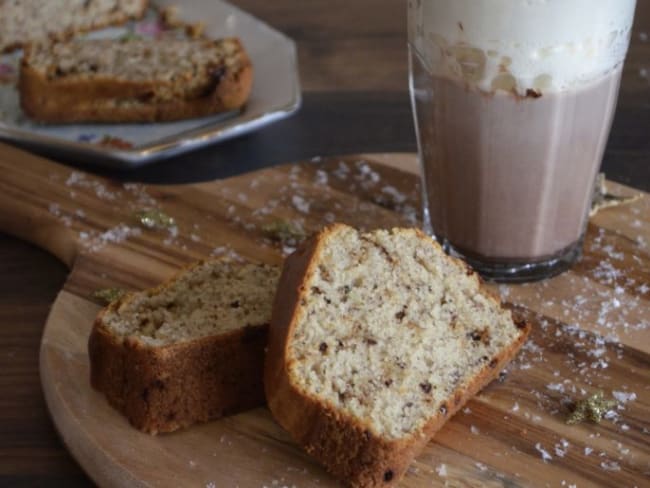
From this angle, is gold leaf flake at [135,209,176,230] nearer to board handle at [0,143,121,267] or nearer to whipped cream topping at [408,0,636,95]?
board handle at [0,143,121,267]

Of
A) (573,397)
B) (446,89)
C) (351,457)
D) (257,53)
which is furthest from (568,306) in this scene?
(257,53)

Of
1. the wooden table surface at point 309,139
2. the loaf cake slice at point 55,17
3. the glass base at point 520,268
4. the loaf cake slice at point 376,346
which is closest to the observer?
the loaf cake slice at point 376,346

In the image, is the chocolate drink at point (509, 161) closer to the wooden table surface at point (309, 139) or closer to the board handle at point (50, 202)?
the wooden table surface at point (309, 139)

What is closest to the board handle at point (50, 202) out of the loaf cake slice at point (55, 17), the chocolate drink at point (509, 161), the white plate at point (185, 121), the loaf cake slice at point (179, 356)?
the white plate at point (185, 121)

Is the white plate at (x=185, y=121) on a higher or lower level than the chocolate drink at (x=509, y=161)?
lower

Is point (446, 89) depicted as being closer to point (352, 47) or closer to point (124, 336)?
point (124, 336)

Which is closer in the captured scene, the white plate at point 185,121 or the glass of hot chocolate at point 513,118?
the glass of hot chocolate at point 513,118

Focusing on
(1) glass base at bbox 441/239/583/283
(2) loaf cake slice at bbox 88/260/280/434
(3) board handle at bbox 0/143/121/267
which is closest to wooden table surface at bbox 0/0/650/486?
(3) board handle at bbox 0/143/121/267
